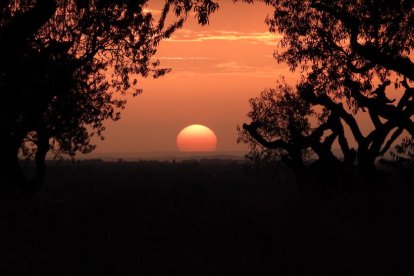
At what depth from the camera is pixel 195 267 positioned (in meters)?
13.9

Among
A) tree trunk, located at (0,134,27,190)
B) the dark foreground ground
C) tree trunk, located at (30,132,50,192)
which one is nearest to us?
the dark foreground ground

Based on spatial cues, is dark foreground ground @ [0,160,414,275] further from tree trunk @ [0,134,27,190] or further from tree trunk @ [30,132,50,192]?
tree trunk @ [30,132,50,192]

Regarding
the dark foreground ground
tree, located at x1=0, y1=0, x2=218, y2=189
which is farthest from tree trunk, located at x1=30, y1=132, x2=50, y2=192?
the dark foreground ground

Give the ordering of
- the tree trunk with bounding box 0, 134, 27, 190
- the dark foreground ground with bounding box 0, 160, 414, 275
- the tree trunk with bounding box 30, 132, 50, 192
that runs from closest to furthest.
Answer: the dark foreground ground with bounding box 0, 160, 414, 275
the tree trunk with bounding box 0, 134, 27, 190
the tree trunk with bounding box 30, 132, 50, 192

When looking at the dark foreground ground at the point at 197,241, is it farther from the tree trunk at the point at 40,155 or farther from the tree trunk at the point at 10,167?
the tree trunk at the point at 40,155

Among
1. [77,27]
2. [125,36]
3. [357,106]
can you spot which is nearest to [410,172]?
[357,106]

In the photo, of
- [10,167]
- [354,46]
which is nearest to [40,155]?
[10,167]

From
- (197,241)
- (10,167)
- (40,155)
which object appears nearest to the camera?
(197,241)

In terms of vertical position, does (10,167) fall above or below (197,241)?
above

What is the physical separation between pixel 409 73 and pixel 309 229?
682 cm

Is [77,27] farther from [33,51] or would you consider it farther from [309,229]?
[309,229]

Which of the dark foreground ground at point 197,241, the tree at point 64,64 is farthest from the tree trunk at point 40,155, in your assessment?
the dark foreground ground at point 197,241

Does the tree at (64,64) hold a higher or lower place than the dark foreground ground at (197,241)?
higher

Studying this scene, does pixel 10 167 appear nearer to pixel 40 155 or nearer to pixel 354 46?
pixel 40 155
